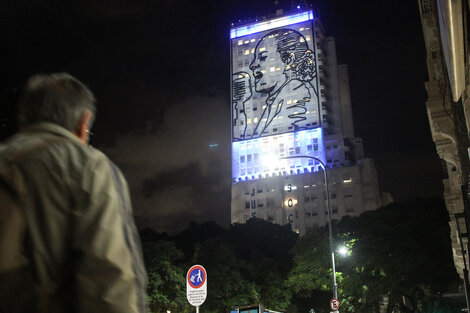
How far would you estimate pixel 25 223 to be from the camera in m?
1.61

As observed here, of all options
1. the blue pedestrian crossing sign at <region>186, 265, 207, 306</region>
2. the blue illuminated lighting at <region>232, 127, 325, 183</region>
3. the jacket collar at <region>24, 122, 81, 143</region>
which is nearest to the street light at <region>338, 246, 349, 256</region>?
the blue pedestrian crossing sign at <region>186, 265, 207, 306</region>

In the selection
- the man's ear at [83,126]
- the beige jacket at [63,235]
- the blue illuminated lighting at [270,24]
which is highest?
the blue illuminated lighting at [270,24]

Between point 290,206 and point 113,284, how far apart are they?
114080mm

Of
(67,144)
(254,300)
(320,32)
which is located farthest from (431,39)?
(320,32)

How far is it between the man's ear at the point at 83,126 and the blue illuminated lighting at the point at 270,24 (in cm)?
12938

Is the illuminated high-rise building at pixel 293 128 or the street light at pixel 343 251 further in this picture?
the illuminated high-rise building at pixel 293 128

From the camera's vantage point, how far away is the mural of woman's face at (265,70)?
406ft

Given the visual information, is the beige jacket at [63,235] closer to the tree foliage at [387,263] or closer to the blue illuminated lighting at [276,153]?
the tree foliage at [387,263]

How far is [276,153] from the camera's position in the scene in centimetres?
11725

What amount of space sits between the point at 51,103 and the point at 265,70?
125887mm

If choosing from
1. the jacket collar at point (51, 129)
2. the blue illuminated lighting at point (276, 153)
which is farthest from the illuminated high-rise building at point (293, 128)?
the jacket collar at point (51, 129)

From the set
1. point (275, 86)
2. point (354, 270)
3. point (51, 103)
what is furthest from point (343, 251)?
point (275, 86)

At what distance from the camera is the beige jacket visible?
5.07 feet

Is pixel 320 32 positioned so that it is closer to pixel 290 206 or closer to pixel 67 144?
pixel 290 206
